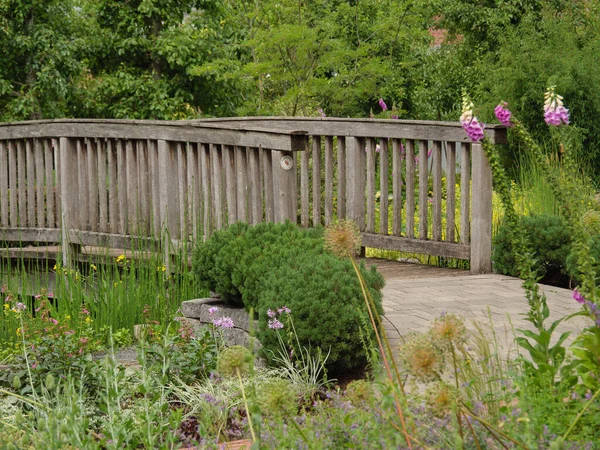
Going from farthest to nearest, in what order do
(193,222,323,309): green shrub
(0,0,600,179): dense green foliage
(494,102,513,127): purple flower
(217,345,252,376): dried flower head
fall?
(0,0,600,179): dense green foliage → (193,222,323,309): green shrub → (494,102,513,127): purple flower → (217,345,252,376): dried flower head

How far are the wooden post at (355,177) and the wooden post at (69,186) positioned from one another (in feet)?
8.23

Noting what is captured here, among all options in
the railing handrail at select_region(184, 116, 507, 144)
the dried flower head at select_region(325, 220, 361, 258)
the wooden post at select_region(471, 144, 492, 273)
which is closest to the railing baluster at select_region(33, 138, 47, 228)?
the railing handrail at select_region(184, 116, 507, 144)

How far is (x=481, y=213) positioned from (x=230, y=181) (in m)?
1.82

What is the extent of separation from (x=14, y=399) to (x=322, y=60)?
11.2 metres

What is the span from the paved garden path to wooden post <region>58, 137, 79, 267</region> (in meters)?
3.11

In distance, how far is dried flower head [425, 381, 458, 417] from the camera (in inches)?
86.6

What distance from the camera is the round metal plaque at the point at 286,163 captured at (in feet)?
21.5

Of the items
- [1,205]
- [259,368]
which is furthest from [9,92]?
[259,368]

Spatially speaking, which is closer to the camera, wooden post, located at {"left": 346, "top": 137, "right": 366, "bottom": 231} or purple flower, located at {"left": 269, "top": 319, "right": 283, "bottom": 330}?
purple flower, located at {"left": 269, "top": 319, "right": 283, "bottom": 330}

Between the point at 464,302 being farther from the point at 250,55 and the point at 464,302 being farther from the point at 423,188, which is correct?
the point at 250,55

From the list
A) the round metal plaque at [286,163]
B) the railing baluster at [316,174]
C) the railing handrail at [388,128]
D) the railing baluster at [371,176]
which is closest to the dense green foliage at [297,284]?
the round metal plaque at [286,163]

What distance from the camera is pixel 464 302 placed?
18.9ft

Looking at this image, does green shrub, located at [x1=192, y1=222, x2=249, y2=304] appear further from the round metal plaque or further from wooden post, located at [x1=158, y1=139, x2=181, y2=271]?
wooden post, located at [x1=158, y1=139, x2=181, y2=271]

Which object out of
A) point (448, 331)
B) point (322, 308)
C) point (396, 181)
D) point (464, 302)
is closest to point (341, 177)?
point (396, 181)
